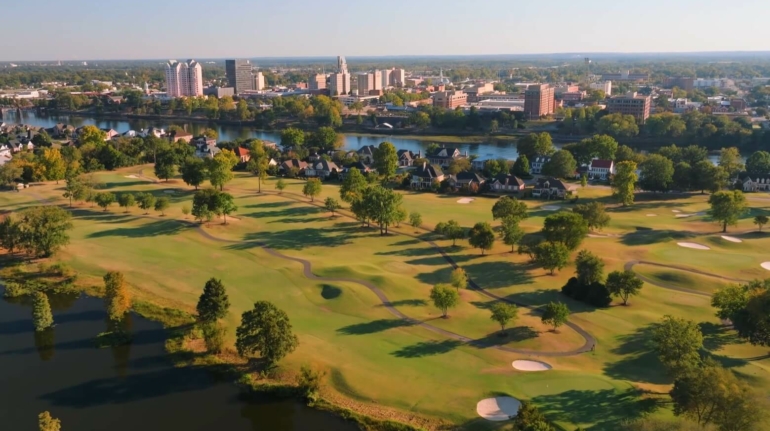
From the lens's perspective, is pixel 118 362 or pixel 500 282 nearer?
pixel 118 362

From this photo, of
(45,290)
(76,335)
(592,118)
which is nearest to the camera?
(76,335)

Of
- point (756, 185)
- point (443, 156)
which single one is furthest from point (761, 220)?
point (443, 156)

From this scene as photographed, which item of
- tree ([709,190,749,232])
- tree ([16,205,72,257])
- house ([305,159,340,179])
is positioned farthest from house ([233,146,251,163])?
tree ([709,190,749,232])

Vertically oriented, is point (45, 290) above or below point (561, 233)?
below

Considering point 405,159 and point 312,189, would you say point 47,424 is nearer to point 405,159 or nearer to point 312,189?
point 312,189

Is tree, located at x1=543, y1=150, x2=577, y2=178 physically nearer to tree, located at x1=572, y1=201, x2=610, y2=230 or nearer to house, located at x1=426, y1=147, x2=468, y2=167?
house, located at x1=426, y1=147, x2=468, y2=167

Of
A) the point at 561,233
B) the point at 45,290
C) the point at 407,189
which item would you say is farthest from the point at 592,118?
the point at 45,290

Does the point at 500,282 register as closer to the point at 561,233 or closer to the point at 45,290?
the point at 561,233
